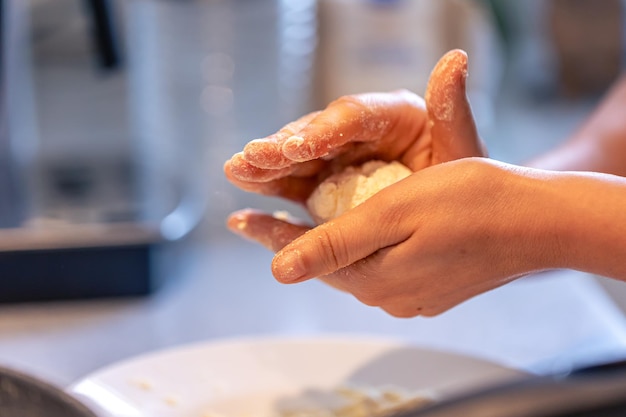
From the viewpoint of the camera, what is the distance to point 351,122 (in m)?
0.57

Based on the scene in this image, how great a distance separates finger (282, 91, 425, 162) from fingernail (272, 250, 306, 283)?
0.07 metres

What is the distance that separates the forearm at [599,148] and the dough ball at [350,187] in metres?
0.24

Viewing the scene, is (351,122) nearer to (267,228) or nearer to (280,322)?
(267,228)

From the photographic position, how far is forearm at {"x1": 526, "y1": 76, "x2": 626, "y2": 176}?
807mm

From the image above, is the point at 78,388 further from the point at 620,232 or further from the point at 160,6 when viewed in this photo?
the point at 160,6

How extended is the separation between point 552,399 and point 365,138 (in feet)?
1.15

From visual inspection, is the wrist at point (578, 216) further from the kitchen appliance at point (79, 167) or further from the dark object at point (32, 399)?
the kitchen appliance at point (79, 167)

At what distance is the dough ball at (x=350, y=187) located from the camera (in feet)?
1.97

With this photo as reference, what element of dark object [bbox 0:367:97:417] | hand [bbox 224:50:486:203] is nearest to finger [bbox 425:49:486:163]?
hand [bbox 224:50:486:203]

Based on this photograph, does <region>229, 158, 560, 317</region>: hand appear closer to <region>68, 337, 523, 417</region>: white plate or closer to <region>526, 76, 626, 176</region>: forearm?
<region>68, 337, 523, 417</region>: white plate

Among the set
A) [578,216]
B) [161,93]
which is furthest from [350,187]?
[161,93]

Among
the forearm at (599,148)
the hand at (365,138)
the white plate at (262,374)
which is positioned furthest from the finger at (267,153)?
the forearm at (599,148)

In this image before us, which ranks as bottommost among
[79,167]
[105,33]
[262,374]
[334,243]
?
[262,374]

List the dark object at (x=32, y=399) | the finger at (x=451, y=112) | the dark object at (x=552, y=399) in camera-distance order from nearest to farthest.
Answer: the dark object at (x=552, y=399) < the dark object at (x=32, y=399) < the finger at (x=451, y=112)
